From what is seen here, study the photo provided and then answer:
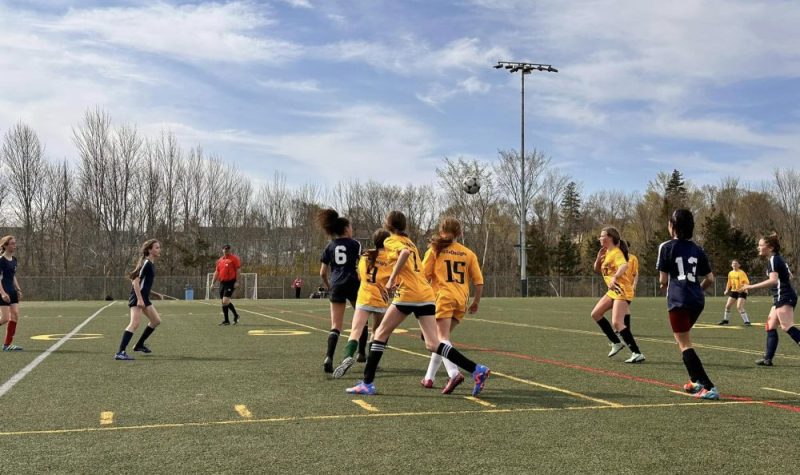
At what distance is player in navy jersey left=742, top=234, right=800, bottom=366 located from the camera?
10.1m

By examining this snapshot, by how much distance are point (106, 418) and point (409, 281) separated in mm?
3168

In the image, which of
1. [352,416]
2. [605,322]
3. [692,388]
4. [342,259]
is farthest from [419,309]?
[605,322]

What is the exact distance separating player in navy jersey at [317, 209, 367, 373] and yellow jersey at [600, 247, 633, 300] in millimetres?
4257

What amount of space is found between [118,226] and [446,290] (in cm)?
6296

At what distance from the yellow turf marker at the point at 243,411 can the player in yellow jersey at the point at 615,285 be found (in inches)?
241

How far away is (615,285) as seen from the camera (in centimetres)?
1116

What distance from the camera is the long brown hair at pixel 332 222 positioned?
9211 millimetres

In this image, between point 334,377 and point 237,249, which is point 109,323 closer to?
point 334,377

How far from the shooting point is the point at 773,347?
10219 millimetres

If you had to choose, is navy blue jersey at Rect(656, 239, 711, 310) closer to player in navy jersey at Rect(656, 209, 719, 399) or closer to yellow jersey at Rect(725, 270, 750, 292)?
player in navy jersey at Rect(656, 209, 719, 399)

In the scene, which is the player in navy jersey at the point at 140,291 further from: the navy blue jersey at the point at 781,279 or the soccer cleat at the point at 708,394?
the navy blue jersey at the point at 781,279

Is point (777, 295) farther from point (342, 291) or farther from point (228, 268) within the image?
point (228, 268)

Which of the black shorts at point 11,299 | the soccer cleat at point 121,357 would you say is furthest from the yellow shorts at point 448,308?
the black shorts at point 11,299

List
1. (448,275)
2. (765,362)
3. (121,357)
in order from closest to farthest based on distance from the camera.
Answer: (448,275) → (765,362) → (121,357)
